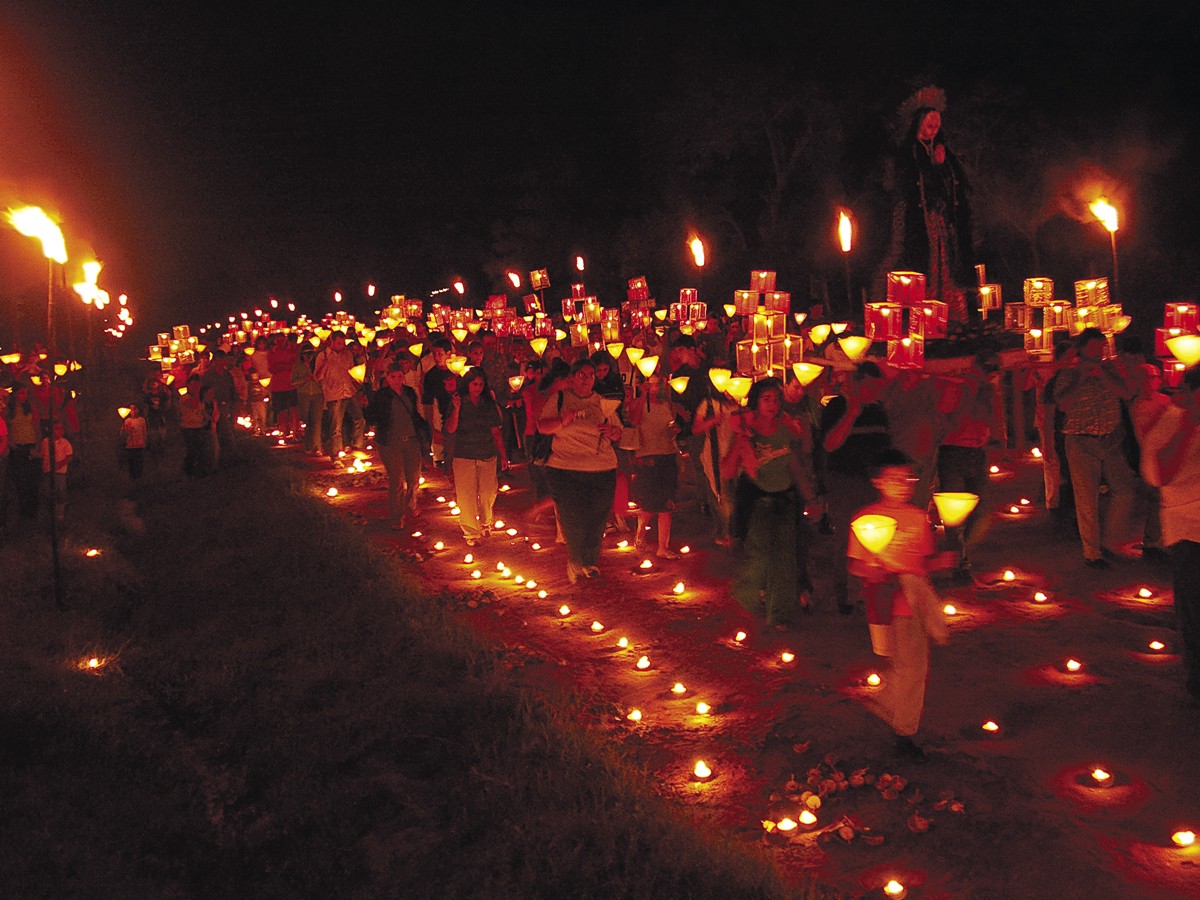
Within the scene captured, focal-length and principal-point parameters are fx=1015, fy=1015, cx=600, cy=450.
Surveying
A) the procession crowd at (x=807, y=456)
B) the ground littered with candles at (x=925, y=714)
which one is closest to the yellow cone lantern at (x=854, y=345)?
the procession crowd at (x=807, y=456)

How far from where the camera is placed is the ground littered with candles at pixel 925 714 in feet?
14.0

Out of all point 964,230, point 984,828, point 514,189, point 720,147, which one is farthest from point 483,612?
point 514,189

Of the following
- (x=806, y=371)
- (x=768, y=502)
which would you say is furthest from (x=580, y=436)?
(x=768, y=502)

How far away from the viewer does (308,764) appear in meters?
5.80

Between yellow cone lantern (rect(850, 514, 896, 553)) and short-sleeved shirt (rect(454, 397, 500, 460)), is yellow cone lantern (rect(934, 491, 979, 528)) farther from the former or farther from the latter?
short-sleeved shirt (rect(454, 397, 500, 460))

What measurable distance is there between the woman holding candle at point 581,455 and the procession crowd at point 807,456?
0.01 meters

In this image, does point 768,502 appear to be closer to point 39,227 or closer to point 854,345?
point 854,345

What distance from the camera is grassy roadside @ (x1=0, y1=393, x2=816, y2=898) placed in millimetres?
4578

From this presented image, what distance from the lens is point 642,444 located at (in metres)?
8.92

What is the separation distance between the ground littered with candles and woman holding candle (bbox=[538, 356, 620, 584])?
1.87 feet

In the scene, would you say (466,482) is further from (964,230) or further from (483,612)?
(964,230)

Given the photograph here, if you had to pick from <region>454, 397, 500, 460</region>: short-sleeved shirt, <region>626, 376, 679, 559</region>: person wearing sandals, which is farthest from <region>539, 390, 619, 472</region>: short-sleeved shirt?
<region>454, 397, 500, 460</region>: short-sleeved shirt

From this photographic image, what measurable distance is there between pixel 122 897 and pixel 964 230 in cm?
1154

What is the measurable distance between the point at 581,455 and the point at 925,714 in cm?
370
